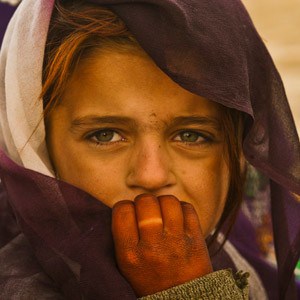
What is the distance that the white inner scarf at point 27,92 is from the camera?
7.29 feet

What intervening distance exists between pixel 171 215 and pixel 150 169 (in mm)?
177

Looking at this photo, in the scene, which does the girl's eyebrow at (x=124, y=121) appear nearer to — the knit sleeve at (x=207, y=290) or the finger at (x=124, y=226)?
the finger at (x=124, y=226)

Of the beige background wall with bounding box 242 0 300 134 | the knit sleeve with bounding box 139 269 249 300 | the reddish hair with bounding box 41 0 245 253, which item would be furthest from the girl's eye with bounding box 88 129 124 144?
the beige background wall with bounding box 242 0 300 134

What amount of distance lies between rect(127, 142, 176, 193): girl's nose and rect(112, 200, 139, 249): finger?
0.11m

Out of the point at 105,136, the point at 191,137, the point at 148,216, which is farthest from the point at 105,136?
the point at 148,216

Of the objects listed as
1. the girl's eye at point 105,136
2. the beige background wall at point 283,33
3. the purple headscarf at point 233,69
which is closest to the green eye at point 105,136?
the girl's eye at point 105,136

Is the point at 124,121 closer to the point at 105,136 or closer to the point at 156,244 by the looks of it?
the point at 105,136

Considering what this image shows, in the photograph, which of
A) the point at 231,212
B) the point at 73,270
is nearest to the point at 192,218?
the point at 73,270

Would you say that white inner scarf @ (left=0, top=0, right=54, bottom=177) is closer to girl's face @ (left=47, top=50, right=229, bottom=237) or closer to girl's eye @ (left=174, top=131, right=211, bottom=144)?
girl's face @ (left=47, top=50, right=229, bottom=237)

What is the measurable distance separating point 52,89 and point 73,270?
0.53 metres

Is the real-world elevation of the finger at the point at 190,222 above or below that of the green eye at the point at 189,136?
below

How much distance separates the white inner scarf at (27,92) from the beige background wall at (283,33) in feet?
20.4

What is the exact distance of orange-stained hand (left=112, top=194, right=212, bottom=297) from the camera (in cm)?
193

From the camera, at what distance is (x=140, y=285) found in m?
1.94
